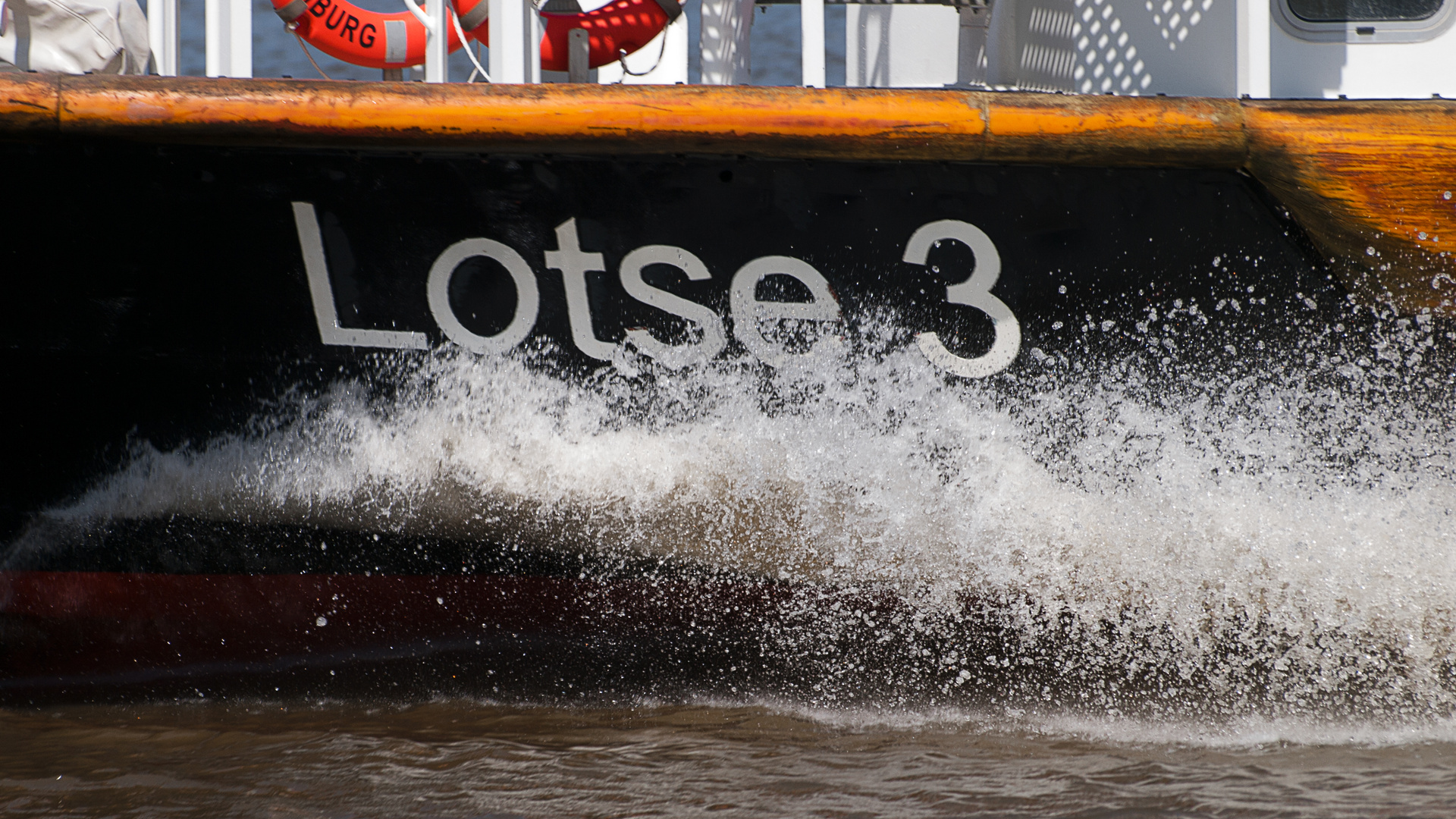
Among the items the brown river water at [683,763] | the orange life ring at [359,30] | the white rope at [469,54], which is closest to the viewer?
the brown river water at [683,763]

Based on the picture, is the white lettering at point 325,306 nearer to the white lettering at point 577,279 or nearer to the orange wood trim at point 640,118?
the orange wood trim at point 640,118

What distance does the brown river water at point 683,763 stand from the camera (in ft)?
6.18

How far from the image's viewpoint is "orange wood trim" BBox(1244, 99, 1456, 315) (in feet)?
6.50

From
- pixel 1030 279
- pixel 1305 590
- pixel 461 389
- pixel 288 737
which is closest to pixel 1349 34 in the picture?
pixel 1030 279

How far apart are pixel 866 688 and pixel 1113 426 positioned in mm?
796

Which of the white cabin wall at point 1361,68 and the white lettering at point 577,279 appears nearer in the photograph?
the white lettering at point 577,279

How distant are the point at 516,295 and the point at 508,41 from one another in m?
0.56

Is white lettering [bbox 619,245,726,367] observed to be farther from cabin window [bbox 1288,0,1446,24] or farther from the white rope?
cabin window [bbox 1288,0,1446,24]

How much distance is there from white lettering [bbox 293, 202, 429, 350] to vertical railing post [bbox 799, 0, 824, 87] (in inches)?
39.3

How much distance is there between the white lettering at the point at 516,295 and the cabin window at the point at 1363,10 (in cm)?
188

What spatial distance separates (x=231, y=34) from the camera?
2340 mm

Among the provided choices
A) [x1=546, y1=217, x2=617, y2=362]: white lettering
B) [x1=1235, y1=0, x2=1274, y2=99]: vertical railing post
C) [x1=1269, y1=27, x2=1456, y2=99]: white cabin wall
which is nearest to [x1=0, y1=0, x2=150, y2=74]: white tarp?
[x1=546, y1=217, x2=617, y2=362]: white lettering

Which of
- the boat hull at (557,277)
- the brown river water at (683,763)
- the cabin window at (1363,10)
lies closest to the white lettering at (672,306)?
the boat hull at (557,277)

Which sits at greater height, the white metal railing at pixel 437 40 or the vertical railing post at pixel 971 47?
the vertical railing post at pixel 971 47
